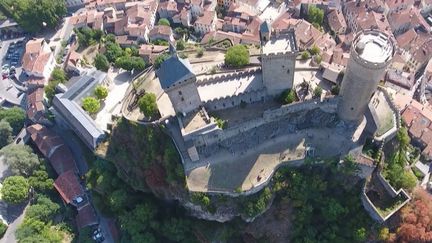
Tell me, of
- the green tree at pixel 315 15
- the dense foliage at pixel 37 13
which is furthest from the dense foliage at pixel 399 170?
the dense foliage at pixel 37 13

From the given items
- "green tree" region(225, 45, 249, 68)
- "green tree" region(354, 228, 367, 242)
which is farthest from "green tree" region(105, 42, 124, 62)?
"green tree" region(354, 228, 367, 242)

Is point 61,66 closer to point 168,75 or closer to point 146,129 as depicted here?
point 146,129

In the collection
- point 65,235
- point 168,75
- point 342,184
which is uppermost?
point 168,75

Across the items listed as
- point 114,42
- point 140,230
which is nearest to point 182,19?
point 114,42

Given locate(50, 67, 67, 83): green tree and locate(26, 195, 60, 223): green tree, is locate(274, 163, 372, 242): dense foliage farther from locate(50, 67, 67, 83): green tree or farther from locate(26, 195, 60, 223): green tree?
locate(50, 67, 67, 83): green tree

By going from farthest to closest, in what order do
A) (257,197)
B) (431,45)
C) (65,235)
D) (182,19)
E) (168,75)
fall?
(182,19)
(431,45)
(65,235)
(257,197)
(168,75)

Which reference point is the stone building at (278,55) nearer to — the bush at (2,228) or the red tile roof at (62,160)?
the red tile roof at (62,160)
